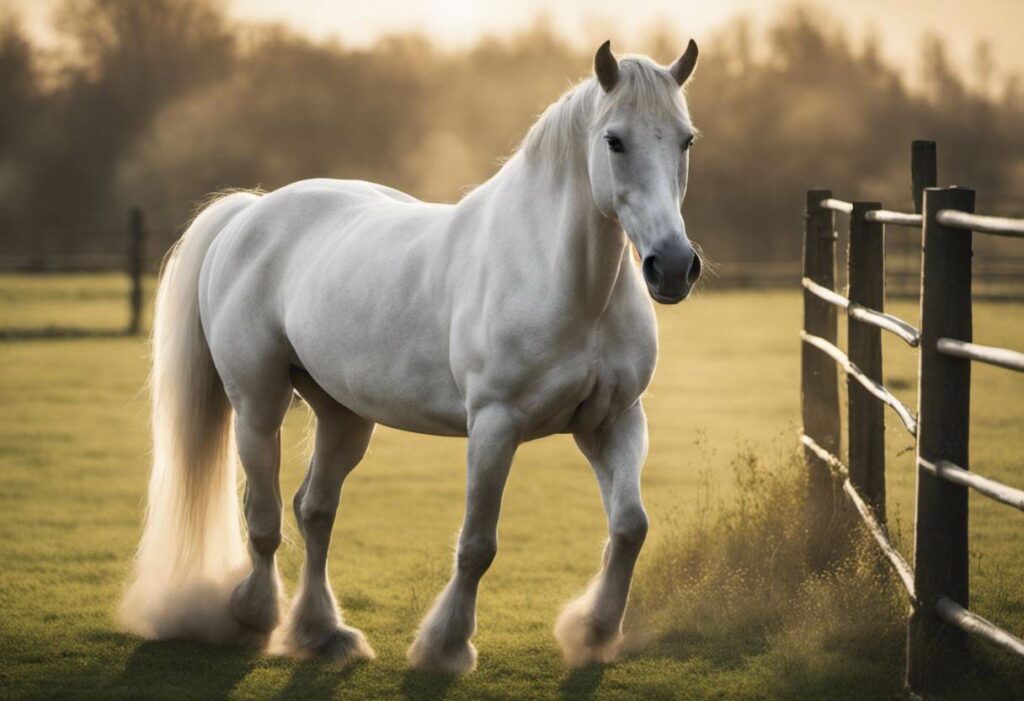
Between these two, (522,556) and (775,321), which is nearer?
(522,556)

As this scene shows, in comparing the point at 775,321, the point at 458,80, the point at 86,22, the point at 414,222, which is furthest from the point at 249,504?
the point at 458,80

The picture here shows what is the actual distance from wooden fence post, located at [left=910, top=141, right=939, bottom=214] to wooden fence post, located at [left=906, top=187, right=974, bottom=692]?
32.9 inches

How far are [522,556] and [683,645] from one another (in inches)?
78.8

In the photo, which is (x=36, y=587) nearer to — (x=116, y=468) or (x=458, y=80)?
(x=116, y=468)

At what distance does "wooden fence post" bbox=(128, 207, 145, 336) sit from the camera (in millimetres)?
17734

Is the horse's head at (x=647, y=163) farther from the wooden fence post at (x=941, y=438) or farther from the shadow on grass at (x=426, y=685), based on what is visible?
the shadow on grass at (x=426, y=685)

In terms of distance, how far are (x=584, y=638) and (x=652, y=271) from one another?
1419 mm

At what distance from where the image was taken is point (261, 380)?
463 centimetres

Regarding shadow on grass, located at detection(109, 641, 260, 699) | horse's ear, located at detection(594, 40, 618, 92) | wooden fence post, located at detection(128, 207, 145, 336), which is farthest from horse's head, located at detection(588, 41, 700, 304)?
wooden fence post, located at detection(128, 207, 145, 336)

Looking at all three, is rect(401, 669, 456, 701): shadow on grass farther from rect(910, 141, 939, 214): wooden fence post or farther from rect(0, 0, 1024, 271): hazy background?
rect(0, 0, 1024, 271): hazy background

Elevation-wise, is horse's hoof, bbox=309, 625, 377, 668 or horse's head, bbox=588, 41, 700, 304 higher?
horse's head, bbox=588, 41, 700, 304

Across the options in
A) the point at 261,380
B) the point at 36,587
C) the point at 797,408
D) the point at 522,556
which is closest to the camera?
the point at 261,380

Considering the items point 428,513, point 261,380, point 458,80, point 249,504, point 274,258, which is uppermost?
point 458,80

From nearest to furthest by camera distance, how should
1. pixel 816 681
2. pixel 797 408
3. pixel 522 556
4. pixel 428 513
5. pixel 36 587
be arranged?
pixel 816 681 < pixel 36 587 < pixel 522 556 < pixel 428 513 < pixel 797 408
